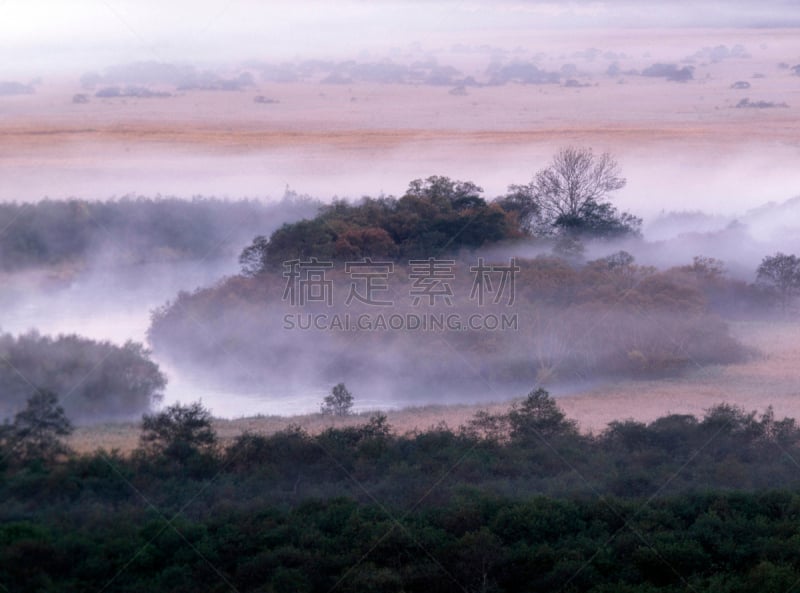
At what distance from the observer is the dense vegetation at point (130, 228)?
20438 mm

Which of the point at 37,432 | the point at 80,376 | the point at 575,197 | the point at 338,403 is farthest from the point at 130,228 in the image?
the point at 37,432

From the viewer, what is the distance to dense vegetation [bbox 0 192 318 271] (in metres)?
20.4

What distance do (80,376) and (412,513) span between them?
641cm

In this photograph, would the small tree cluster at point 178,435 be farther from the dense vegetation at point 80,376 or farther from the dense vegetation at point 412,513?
the dense vegetation at point 80,376

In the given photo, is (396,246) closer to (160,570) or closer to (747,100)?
(160,570)

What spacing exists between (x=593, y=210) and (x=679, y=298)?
5.67 meters

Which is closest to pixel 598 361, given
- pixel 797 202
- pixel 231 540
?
pixel 231 540

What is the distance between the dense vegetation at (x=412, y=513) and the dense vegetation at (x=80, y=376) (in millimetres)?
2195


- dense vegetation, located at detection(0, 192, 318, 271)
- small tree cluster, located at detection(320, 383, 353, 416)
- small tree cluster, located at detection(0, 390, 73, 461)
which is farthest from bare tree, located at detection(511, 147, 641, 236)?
small tree cluster, located at detection(0, 390, 73, 461)

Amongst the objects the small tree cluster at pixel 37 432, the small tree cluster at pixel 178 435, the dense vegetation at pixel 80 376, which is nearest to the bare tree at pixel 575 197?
the dense vegetation at pixel 80 376

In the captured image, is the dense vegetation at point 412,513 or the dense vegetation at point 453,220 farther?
the dense vegetation at point 453,220

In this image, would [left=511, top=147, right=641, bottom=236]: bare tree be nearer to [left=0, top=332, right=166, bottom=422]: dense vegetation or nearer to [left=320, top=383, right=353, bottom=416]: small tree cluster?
[left=320, top=383, right=353, bottom=416]: small tree cluster

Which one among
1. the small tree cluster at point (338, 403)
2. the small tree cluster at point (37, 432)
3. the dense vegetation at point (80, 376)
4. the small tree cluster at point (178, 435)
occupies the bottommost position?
the small tree cluster at point (338, 403)

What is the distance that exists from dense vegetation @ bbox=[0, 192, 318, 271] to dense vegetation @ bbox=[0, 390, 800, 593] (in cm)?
1207
